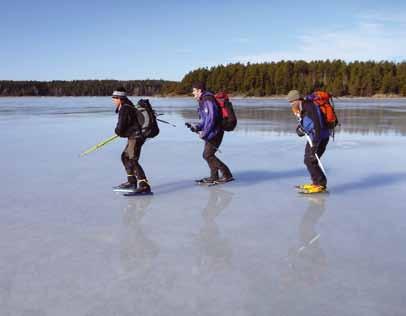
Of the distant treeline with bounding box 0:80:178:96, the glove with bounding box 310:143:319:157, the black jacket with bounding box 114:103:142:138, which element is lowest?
the glove with bounding box 310:143:319:157

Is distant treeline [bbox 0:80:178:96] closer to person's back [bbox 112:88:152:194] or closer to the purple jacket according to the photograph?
the purple jacket

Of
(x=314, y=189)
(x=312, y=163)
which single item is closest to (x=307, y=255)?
(x=314, y=189)

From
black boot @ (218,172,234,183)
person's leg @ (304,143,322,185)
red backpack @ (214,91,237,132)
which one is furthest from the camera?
black boot @ (218,172,234,183)

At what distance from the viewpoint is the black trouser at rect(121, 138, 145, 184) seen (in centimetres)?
576

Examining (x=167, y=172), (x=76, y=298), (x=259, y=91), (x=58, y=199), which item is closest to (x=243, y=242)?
(x=76, y=298)

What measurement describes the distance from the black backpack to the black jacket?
58mm

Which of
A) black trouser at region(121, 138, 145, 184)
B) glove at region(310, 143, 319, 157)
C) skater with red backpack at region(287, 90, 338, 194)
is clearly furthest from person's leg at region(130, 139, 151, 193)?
glove at region(310, 143, 319, 157)

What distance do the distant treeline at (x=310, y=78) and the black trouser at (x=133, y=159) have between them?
276ft

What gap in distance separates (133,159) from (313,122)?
2.26 m

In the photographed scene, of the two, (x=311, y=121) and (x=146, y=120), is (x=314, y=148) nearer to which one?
(x=311, y=121)

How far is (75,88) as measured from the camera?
136m

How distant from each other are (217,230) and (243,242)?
0.41m

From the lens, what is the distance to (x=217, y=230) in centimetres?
424

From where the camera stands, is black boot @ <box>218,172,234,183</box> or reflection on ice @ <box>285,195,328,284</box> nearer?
reflection on ice @ <box>285,195,328,284</box>
